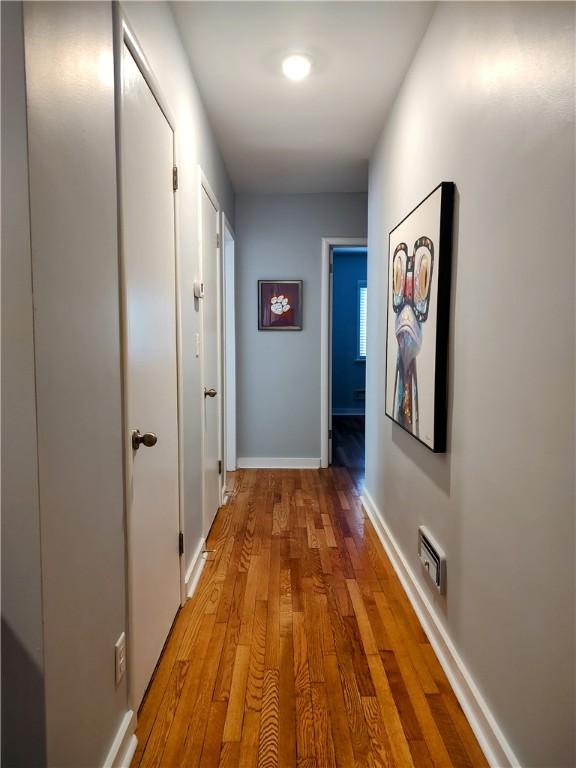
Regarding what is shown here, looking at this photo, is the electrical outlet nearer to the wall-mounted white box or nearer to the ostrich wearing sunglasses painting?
the wall-mounted white box


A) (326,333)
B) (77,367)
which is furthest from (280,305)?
(77,367)

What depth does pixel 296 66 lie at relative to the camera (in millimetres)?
2279

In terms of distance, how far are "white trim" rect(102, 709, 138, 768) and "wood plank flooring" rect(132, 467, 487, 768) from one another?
1.5 inches

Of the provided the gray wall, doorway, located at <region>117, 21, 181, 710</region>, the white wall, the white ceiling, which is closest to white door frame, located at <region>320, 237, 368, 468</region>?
the gray wall

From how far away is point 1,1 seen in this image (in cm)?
79

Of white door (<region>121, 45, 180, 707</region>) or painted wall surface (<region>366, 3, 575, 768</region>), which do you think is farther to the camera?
white door (<region>121, 45, 180, 707</region>)

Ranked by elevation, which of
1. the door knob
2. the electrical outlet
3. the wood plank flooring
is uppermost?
the door knob

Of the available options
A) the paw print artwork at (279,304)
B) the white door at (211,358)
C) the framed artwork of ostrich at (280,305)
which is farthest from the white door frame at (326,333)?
the white door at (211,358)

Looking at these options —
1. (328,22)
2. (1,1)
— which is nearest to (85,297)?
(1,1)

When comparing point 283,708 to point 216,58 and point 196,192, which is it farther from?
point 216,58

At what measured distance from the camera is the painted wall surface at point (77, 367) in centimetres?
89

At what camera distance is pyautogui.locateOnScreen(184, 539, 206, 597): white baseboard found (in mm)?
2221

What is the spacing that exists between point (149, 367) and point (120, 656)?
2.83 ft

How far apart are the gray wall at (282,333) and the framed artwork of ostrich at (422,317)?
189 centimetres
